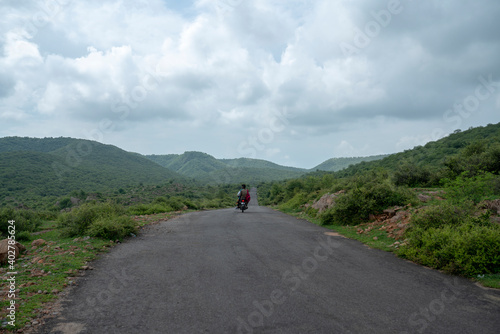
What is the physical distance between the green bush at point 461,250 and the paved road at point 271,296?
46 centimetres

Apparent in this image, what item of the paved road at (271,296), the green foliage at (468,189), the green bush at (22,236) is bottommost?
the green bush at (22,236)

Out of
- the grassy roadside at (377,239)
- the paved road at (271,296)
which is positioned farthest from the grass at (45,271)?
the grassy roadside at (377,239)

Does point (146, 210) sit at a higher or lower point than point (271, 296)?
lower

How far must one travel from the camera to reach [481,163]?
55.7ft

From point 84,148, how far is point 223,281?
120506 millimetres

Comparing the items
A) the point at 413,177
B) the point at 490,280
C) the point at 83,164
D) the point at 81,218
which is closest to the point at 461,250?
the point at 490,280

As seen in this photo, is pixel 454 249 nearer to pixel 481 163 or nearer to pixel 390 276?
pixel 390 276

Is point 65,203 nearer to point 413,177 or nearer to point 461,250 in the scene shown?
point 413,177

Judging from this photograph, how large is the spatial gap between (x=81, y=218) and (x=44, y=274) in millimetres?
5443

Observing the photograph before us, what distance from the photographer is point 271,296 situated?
5.21 meters

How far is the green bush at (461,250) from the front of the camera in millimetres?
6594

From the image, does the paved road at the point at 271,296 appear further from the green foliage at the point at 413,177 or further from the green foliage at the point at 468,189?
the green foliage at the point at 413,177

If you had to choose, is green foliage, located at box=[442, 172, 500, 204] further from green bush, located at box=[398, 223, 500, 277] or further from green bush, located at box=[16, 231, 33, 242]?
green bush, located at box=[16, 231, 33, 242]

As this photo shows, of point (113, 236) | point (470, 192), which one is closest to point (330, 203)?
point (470, 192)
